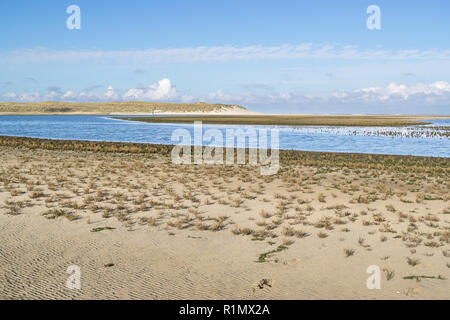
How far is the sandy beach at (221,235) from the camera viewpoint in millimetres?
7789

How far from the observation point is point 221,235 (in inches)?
441

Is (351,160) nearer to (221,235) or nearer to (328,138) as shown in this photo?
(221,235)

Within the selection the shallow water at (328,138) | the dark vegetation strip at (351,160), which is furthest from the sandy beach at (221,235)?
the shallow water at (328,138)

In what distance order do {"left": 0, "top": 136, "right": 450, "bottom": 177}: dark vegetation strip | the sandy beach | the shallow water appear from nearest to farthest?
the sandy beach → {"left": 0, "top": 136, "right": 450, "bottom": 177}: dark vegetation strip → the shallow water

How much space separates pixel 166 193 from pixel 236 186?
12.6 ft

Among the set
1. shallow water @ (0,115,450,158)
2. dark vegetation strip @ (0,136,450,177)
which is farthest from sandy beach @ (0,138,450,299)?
shallow water @ (0,115,450,158)

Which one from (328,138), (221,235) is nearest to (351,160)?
(221,235)

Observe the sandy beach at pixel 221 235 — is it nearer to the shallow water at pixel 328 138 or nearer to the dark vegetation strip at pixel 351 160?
the dark vegetation strip at pixel 351 160

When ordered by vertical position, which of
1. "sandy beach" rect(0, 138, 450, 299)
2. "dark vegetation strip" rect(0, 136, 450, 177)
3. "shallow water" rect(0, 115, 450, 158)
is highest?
"shallow water" rect(0, 115, 450, 158)

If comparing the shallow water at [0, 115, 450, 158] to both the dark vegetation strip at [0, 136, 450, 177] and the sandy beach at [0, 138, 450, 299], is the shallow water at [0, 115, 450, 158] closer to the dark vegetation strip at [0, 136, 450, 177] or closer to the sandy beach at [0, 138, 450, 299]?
the dark vegetation strip at [0, 136, 450, 177]

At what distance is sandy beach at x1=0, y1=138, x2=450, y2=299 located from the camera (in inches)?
307

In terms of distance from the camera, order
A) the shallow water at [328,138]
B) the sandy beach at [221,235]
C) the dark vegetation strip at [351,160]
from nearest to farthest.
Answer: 1. the sandy beach at [221,235]
2. the dark vegetation strip at [351,160]
3. the shallow water at [328,138]
